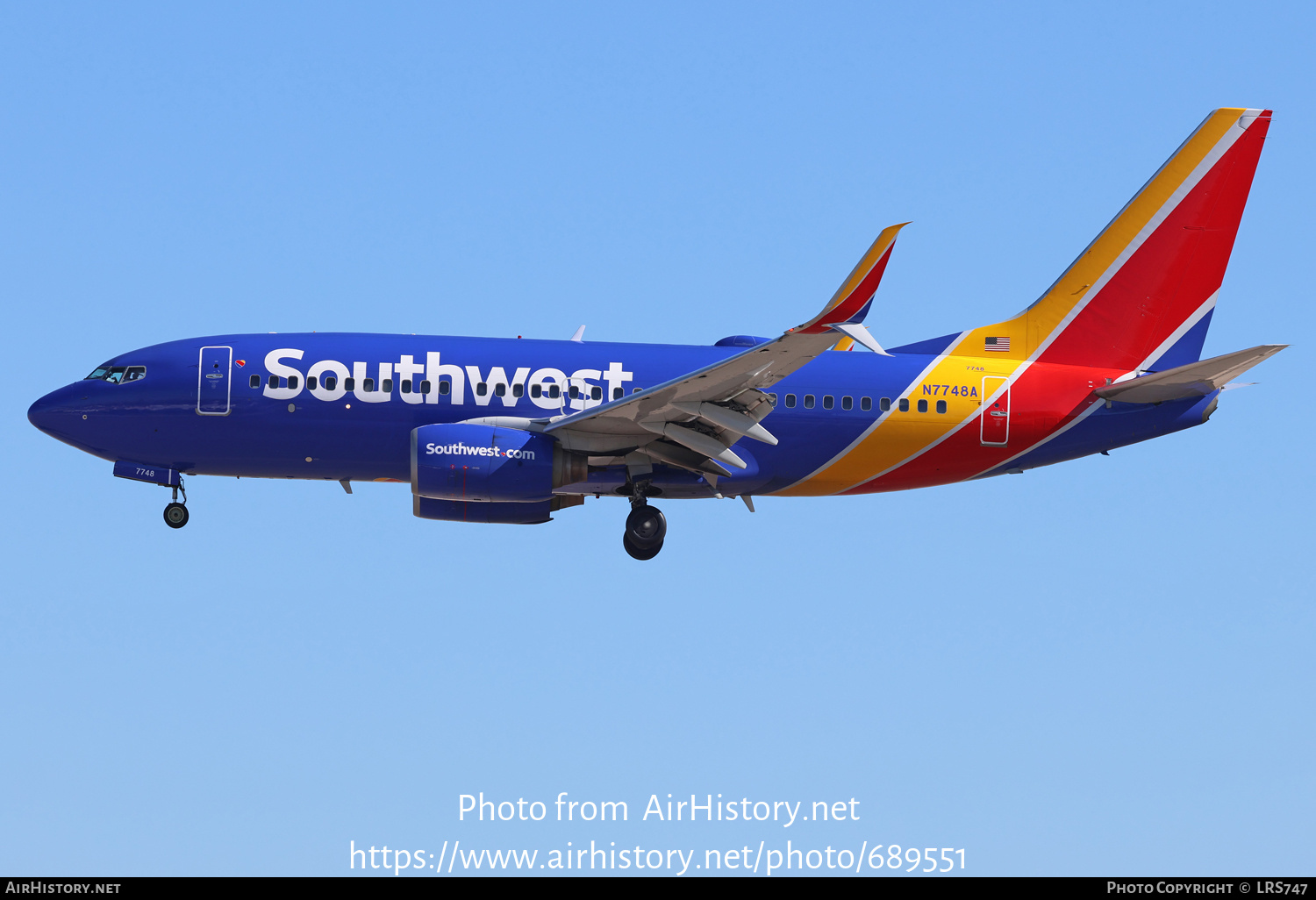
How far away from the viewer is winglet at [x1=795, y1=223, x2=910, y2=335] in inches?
1112

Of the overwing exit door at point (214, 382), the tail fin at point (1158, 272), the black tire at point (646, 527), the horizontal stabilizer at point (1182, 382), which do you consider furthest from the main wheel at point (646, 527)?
the horizontal stabilizer at point (1182, 382)

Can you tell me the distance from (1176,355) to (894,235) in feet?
39.1

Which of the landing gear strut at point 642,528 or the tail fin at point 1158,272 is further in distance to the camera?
the tail fin at point 1158,272

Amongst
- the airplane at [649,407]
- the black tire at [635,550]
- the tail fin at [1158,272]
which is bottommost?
the black tire at [635,550]

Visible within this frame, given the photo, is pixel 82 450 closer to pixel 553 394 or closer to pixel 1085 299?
pixel 553 394

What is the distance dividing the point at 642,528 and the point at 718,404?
3707 mm

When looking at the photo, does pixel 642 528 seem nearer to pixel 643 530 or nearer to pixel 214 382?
pixel 643 530

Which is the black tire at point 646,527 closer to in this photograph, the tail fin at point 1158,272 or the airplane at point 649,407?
the airplane at point 649,407

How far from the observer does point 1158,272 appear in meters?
37.6

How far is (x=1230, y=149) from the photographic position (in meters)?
37.9

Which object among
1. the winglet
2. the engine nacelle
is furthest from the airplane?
the winglet

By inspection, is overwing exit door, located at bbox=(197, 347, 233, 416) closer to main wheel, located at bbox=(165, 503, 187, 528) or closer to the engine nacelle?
main wheel, located at bbox=(165, 503, 187, 528)

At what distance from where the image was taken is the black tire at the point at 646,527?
34.8 metres

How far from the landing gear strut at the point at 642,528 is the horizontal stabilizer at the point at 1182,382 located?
10.3 meters
